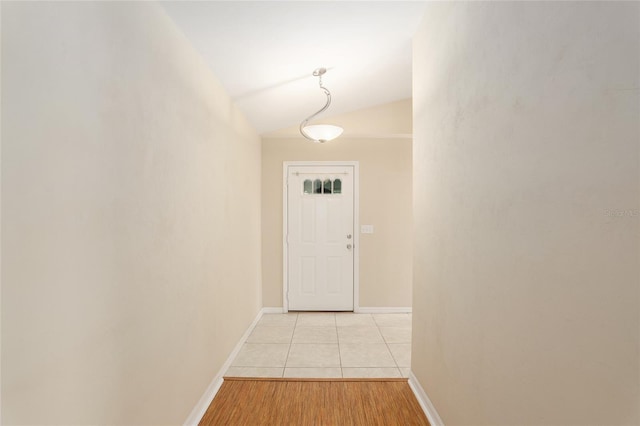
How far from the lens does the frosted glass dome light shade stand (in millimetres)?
2984

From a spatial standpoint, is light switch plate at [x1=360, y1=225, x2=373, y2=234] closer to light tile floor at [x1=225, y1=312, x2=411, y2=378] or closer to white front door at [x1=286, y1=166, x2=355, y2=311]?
white front door at [x1=286, y1=166, x2=355, y2=311]

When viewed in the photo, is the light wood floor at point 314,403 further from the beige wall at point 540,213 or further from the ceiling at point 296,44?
the ceiling at point 296,44

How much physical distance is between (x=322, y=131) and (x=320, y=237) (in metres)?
1.65

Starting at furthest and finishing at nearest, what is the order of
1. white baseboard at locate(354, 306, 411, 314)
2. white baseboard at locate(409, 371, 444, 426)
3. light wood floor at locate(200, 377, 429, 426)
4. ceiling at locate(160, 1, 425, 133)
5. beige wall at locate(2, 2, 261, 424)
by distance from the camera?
white baseboard at locate(354, 306, 411, 314), light wood floor at locate(200, 377, 429, 426), white baseboard at locate(409, 371, 444, 426), ceiling at locate(160, 1, 425, 133), beige wall at locate(2, 2, 261, 424)

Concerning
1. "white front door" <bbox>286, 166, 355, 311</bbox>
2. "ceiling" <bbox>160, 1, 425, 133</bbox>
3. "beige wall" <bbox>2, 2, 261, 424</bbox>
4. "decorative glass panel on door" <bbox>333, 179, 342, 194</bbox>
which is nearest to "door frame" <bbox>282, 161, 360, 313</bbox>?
"white front door" <bbox>286, 166, 355, 311</bbox>

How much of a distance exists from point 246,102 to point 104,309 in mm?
2242

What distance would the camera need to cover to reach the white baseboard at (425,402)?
1.82m

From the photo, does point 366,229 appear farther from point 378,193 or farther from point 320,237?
point 320,237

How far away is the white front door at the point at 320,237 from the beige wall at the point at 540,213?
2504 millimetres

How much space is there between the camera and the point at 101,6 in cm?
113

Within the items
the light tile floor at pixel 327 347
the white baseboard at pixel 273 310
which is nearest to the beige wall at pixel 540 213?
the light tile floor at pixel 327 347

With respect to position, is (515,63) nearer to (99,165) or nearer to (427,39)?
(427,39)

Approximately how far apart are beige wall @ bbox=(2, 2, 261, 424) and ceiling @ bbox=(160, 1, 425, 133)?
22cm

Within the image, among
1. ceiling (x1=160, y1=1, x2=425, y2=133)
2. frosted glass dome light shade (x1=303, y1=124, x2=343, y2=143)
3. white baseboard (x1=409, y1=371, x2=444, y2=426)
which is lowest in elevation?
white baseboard (x1=409, y1=371, x2=444, y2=426)
